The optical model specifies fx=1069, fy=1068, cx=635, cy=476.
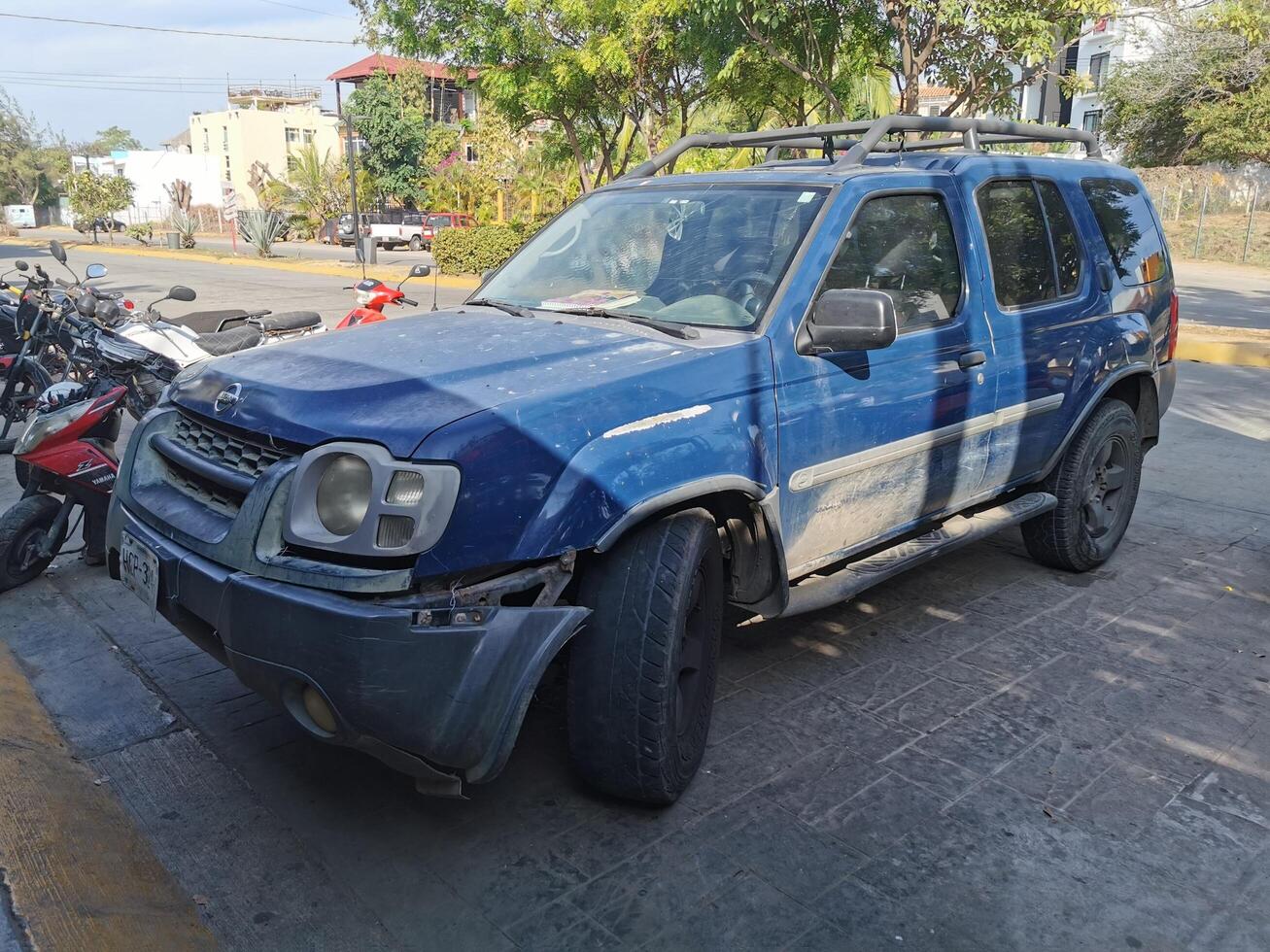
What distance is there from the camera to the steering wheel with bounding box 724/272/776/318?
3547 mm

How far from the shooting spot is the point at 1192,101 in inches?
1316

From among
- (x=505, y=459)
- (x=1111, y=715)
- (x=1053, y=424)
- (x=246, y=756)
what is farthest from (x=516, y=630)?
(x=1053, y=424)

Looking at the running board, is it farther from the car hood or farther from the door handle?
the car hood

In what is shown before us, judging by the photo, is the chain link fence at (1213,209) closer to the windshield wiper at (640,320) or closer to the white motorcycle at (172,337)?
the white motorcycle at (172,337)

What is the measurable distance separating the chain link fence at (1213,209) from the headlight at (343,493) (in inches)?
1270

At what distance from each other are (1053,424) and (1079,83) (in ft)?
35.7

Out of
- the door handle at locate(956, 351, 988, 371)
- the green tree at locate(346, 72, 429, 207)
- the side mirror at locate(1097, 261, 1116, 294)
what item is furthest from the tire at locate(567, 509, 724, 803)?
the green tree at locate(346, 72, 429, 207)

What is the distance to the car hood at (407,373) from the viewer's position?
279 centimetres

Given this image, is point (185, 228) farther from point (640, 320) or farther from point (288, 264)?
point (640, 320)

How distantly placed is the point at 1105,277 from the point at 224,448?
3.93m

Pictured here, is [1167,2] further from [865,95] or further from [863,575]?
[863,575]

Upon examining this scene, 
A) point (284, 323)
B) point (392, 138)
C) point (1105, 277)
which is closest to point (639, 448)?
point (1105, 277)

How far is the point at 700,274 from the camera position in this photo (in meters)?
3.76

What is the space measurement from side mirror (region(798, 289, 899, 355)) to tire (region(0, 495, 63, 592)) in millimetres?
3663
